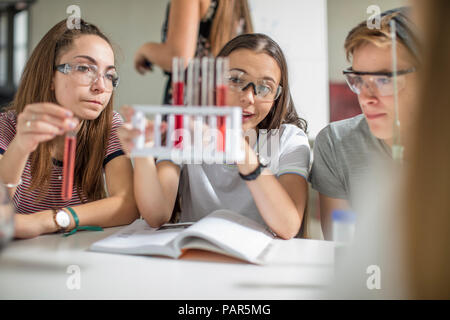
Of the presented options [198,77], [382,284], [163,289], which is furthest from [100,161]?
[382,284]

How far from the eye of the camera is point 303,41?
282cm

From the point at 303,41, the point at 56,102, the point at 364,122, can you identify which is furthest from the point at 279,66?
the point at 303,41

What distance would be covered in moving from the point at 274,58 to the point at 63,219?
69 cm

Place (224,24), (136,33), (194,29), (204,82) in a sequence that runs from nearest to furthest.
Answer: (204,82) → (194,29) → (224,24) → (136,33)

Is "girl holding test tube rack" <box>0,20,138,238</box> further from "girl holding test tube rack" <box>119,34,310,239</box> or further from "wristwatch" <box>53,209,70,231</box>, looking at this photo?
"girl holding test tube rack" <box>119,34,310,239</box>

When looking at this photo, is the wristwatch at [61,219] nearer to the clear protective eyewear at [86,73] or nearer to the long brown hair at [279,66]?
the clear protective eyewear at [86,73]

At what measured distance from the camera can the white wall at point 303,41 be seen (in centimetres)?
274

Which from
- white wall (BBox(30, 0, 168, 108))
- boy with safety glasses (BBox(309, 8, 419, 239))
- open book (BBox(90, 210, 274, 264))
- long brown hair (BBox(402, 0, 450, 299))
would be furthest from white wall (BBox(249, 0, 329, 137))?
long brown hair (BBox(402, 0, 450, 299))

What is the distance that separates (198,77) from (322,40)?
2185 millimetres

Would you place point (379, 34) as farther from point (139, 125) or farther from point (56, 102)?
point (56, 102)

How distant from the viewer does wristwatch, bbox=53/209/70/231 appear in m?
0.97

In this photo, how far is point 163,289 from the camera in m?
0.67

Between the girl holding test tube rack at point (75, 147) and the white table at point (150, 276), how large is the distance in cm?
18
